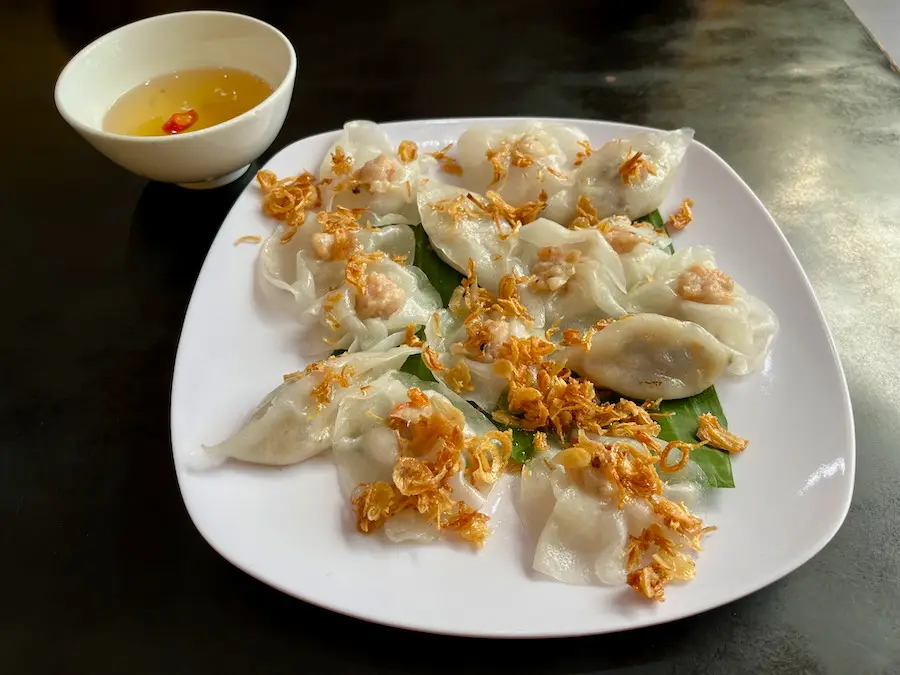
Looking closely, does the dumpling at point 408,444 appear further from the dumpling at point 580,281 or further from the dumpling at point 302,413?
the dumpling at point 580,281

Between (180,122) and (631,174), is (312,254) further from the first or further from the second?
(631,174)

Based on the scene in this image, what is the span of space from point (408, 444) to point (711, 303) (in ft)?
3.10

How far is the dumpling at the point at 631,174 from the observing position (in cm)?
209

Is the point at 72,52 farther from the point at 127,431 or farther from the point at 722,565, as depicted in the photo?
the point at 722,565

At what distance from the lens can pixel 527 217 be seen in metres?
2.11

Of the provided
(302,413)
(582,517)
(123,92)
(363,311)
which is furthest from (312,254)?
(582,517)

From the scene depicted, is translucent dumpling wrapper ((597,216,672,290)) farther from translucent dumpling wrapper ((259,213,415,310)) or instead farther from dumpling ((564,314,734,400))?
translucent dumpling wrapper ((259,213,415,310))

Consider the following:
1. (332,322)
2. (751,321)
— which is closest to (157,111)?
(332,322)

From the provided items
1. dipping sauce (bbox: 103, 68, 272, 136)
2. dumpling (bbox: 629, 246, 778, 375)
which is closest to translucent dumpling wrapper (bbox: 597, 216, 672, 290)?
dumpling (bbox: 629, 246, 778, 375)

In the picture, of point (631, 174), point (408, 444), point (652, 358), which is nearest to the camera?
point (408, 444)

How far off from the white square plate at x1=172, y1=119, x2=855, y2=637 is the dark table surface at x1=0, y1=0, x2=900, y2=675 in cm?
13

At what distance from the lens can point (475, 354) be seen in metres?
1.75

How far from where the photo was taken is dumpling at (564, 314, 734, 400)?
1.70 m

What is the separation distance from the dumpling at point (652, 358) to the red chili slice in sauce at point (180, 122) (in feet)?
4.88
